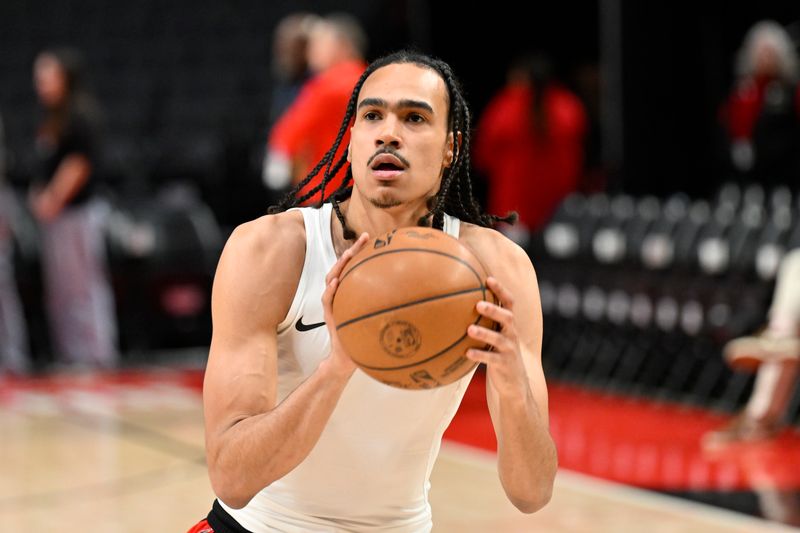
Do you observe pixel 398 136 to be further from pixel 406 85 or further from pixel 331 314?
pixel 331 314

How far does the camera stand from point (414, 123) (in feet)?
8.70

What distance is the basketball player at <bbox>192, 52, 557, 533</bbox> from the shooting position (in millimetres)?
2436

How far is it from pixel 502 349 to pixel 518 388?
13cm

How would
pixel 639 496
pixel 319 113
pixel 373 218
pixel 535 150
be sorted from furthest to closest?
pixel 535 150 → pixel 319 113 → pixel 639 496 → pixel 373 218

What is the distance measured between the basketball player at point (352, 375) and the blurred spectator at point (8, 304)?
698 centimetres

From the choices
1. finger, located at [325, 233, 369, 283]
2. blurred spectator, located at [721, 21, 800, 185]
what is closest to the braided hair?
finger, located at [325, 233, 369, 283]

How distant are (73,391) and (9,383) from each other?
0.58 metres

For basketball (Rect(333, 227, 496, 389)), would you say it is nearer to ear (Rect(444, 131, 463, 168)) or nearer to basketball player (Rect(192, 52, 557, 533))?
basketball player (Rect(192, 52, 557, 533))

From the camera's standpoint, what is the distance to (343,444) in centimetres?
269

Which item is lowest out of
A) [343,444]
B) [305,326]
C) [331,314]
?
[343,444]

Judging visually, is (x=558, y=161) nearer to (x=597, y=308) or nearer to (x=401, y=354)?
(x=597, y=308)

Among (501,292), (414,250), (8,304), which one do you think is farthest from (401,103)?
(8,304)

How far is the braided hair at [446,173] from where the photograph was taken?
2.77 metres

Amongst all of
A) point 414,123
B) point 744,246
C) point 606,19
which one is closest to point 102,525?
point 414,123
